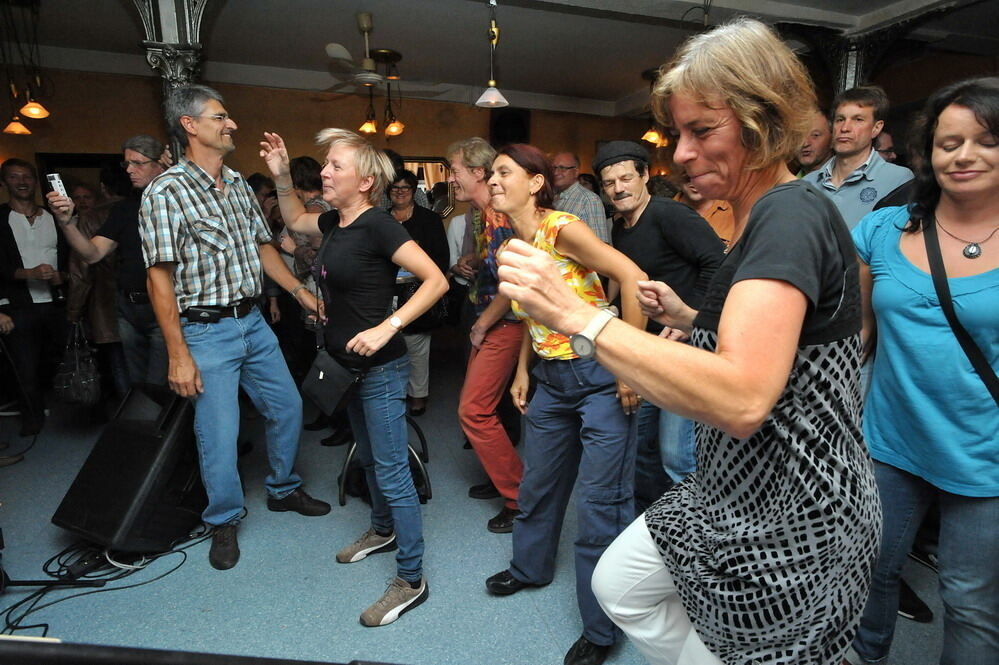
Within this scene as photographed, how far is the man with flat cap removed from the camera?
221 centimetres

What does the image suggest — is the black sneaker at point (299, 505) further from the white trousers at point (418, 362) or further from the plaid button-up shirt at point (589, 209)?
the plaid button-up shirt at point (589, 209)

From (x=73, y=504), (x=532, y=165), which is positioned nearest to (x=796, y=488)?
(x=532, y=165)

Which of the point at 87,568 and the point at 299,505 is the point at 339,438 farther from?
the point at 87,568

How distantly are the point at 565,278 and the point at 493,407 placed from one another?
1177 mm

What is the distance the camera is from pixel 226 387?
2527mm

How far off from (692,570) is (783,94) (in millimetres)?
891

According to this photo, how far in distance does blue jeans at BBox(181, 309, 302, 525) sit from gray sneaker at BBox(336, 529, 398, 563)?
552 millimetres

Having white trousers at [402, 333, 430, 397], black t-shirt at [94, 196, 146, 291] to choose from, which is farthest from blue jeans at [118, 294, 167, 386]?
white trousers at [402, 333, 430, 397]

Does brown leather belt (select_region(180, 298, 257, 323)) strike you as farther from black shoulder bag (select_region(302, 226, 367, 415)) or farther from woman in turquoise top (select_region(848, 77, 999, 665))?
woman in turquoise top (select_region(848, 77, 999, 665))

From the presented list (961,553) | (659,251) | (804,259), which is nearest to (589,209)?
(659,251)

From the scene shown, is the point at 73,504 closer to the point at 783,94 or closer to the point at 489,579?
the point at 489,579

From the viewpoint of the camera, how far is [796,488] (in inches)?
38.6

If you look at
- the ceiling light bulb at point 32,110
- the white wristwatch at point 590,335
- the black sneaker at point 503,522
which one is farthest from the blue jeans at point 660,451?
the ceiling light bulb at point 32,110

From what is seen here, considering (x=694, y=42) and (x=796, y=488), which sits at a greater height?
(x=694, y=42)
